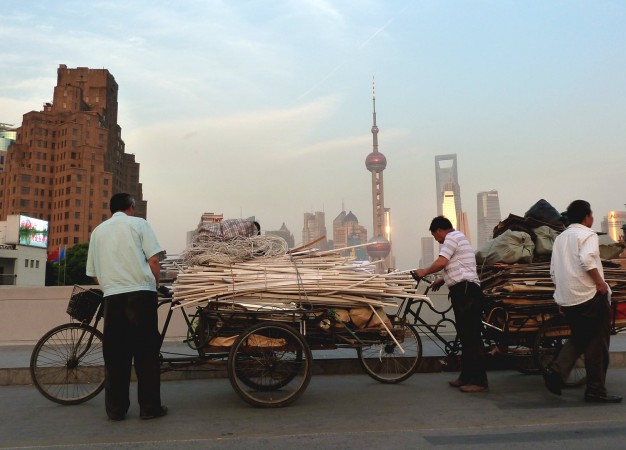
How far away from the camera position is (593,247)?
204 inches

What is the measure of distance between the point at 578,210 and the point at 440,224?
136cm

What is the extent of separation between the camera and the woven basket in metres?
5.34

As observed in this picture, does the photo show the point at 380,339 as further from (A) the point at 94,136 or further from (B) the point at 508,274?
(A) the point at 94,136

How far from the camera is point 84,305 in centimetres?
538

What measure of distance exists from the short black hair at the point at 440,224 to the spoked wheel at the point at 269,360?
6.53ft

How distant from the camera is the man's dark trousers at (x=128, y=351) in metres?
4.75

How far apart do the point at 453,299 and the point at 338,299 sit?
4.32ft

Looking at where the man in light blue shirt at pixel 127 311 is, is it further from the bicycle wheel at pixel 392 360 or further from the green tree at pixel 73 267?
the green tree at pixel 73 267

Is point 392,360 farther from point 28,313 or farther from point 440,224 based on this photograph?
point 28,313

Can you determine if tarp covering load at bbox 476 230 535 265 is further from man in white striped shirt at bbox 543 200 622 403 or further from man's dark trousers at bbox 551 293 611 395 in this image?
man's dark trousers at bbox 551 293 611 395

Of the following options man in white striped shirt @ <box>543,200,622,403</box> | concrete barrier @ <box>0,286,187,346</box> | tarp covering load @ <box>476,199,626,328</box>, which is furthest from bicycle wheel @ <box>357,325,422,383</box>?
concrete barrier @ <box>0,286,187,346</box>

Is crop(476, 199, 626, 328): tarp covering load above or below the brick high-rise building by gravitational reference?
below

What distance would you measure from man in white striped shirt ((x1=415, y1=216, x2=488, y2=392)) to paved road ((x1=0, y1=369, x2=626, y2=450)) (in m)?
0.24

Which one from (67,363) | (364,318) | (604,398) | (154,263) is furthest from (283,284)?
(604,398)
